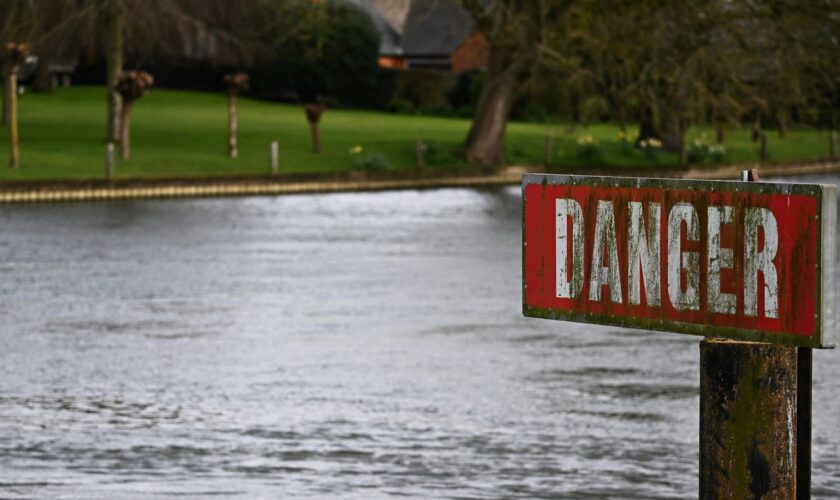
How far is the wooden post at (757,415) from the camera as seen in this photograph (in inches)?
159

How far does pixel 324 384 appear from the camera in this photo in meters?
13.0

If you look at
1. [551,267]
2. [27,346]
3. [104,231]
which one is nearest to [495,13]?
[104,231]

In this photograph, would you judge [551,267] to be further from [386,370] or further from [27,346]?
[27,346]

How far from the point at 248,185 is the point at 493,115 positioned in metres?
10.2

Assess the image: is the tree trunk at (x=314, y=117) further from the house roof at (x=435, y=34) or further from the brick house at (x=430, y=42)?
the house roof at (x=435, y=34)

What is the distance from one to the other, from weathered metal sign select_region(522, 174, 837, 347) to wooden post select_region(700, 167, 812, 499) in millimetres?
110

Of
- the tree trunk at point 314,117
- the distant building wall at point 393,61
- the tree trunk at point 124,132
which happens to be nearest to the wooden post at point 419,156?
the tree trunk at point 314,117

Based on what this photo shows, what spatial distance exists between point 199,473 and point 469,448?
1.76 metres

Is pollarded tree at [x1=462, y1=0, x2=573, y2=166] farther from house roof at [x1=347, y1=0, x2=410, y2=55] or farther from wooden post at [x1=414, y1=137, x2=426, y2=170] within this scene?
house roof at [x1=347, y1=0, x2=410, y2=55]

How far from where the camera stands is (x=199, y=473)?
9.70 m

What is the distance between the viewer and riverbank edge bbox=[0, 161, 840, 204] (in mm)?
32312

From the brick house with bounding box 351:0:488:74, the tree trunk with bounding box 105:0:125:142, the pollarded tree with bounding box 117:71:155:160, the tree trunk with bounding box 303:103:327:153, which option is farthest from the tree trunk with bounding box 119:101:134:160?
the brick house with bounding box 351:0:488:74

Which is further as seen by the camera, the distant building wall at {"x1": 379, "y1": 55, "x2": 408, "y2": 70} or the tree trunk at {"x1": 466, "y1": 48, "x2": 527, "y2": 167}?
the distant building wall at {"x1": 379, "y1": 55, "x2": 408, "y2": 70}

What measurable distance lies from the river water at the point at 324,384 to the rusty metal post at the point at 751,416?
5.15 m
